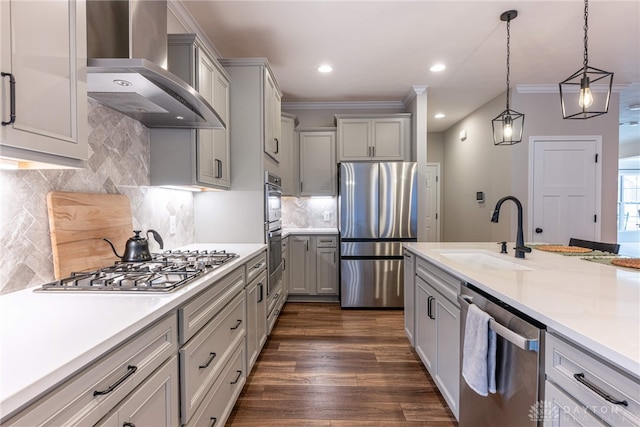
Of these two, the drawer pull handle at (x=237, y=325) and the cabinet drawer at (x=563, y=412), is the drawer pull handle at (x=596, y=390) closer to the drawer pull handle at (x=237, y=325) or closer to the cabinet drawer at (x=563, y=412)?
the cabinet drawer at (x=563, y=412)

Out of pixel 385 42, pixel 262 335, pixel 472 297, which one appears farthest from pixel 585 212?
pixel 262 335

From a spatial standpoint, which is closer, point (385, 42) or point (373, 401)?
point (373, 401)

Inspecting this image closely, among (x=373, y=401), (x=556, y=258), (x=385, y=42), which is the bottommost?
(x=373, y=401)

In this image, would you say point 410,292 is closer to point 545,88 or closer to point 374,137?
point 374,137

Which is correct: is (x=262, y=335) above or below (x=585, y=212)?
below

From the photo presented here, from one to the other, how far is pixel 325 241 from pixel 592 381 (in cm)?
317

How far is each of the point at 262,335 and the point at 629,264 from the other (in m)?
2.37

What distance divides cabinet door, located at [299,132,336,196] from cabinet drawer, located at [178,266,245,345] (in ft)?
8.41

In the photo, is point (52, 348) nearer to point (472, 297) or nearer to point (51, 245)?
point (51, 245)

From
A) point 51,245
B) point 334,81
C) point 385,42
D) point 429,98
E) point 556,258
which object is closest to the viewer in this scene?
point 51,245

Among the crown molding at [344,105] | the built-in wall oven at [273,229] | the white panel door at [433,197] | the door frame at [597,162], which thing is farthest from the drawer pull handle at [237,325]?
the white panel door at [433,197]

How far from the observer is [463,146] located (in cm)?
529

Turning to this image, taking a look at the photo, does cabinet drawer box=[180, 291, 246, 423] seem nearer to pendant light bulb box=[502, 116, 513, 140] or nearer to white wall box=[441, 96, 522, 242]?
pendant light bulb box=[502, 116, 513, 140]

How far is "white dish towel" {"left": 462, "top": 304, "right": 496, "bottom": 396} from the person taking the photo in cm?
121
